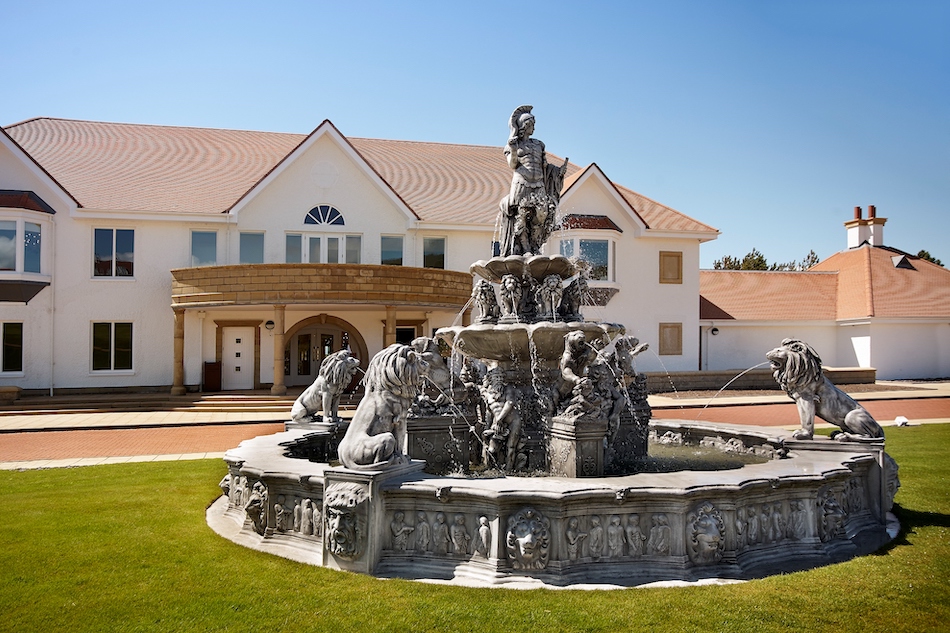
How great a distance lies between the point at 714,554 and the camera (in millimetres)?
6289

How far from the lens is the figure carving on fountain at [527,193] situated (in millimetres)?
10117

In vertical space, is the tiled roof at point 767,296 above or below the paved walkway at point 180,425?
above

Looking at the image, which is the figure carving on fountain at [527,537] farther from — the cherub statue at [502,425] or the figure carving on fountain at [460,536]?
the cherub statue at [502,425]

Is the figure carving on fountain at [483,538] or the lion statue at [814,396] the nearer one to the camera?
the figure carving on fountain at [483,538]

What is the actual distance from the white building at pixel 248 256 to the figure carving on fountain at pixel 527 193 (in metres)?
15.5

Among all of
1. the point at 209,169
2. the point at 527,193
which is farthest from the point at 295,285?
A: the point at 527,193

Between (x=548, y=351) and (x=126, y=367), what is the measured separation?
23.3 meters

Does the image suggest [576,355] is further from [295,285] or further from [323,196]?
[323,196]

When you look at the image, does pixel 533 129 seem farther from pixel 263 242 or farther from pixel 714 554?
pixel 263 242

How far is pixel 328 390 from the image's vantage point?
1101cm

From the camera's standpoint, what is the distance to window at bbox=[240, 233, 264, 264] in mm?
28469

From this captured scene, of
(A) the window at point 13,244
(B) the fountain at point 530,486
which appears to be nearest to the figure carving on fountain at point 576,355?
(B) the fountain at point 530,486

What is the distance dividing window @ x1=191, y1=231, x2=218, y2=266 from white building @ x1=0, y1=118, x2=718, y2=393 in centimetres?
8

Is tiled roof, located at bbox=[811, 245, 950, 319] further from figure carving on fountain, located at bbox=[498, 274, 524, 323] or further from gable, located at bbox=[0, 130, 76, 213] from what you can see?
gable, located at bbox=[0, 130, 76, 213]
